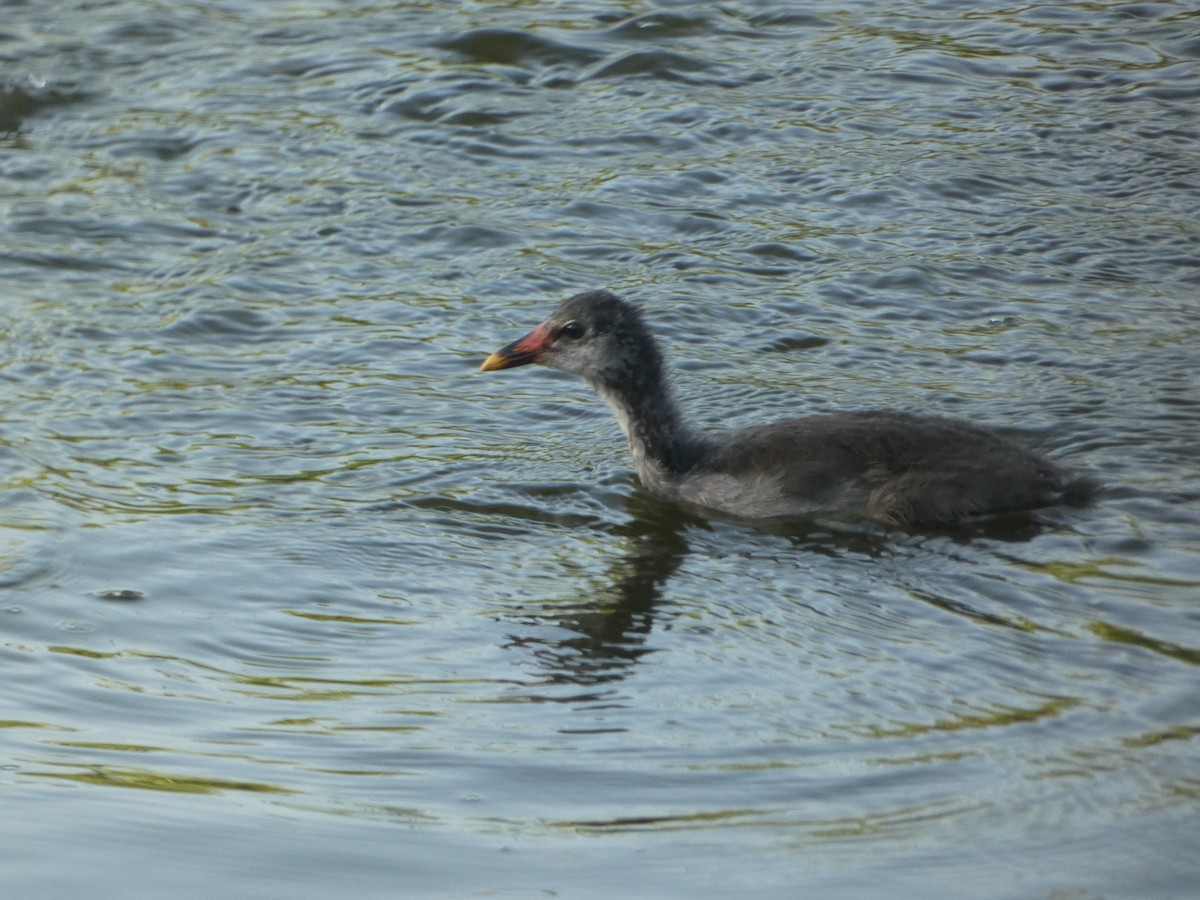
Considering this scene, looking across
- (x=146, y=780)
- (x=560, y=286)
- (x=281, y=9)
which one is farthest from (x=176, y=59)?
(x=146, y=780)

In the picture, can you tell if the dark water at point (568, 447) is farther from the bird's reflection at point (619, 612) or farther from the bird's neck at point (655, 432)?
the bird's neck at point (655, 432)

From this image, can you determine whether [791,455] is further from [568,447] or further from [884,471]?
[568,447]

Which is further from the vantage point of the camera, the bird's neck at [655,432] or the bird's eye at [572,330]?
the bird's eye at [572,330]

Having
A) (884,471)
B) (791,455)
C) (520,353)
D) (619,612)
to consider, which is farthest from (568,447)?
(619,612)

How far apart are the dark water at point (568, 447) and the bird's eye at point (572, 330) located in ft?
1.94

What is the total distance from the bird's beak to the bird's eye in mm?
104

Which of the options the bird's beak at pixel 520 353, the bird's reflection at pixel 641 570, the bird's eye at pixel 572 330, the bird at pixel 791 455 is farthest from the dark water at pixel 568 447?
the bird's eye at pixel 572 330

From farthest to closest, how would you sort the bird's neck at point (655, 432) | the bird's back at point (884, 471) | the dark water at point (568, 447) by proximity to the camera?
the bird's neck at point (655, 432), the bird's back at point (884, 471), the dark water at point (568, 447)

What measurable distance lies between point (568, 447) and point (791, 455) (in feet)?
4.64

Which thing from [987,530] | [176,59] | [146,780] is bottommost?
[987,530]

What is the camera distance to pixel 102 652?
6215 millimetres

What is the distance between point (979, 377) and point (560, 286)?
2550mm

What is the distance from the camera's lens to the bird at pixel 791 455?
7367mm

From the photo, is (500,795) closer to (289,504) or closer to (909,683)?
(909,683)
